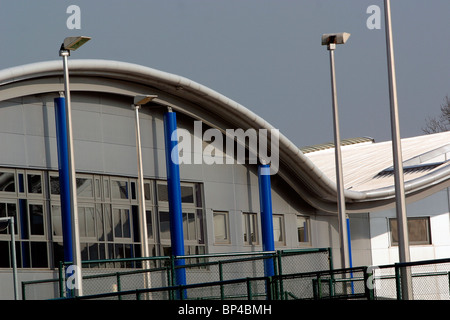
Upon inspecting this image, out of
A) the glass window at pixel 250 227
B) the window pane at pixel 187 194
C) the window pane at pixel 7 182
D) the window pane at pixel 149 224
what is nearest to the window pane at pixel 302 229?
the glass window at pixel 250 227

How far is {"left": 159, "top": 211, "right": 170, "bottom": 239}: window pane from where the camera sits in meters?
30.2

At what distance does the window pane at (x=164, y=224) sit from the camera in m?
30.2

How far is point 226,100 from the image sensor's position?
3139cm

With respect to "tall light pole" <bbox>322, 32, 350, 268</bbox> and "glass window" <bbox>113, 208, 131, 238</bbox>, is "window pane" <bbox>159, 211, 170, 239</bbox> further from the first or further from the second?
"tall light pole" <bbox>322, 32, 350, 268</bbox>

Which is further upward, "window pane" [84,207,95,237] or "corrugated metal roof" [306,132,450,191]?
"corrugated metal roof" [306,132,450,191]

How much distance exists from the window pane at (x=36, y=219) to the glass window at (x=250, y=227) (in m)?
8.93

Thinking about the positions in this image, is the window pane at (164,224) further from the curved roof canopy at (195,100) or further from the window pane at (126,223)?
the curved roof canopy at (195,100)

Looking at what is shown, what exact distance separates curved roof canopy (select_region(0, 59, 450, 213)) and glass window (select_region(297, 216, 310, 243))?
766 millimetres

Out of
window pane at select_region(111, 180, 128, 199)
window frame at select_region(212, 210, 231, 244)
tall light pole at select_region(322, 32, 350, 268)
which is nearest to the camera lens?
tall light pole at select_region(322, 32, 350, 268)

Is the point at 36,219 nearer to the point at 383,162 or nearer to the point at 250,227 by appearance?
the point at 250,227

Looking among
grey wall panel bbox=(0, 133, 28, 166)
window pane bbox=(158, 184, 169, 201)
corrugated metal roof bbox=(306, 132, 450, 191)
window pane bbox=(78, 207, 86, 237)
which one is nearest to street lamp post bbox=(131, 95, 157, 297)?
window pane bbox=(158, 184, 169, 201)

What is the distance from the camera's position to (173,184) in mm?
29953

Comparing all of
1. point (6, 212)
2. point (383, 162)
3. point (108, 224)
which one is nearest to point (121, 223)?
point (108, 224)
